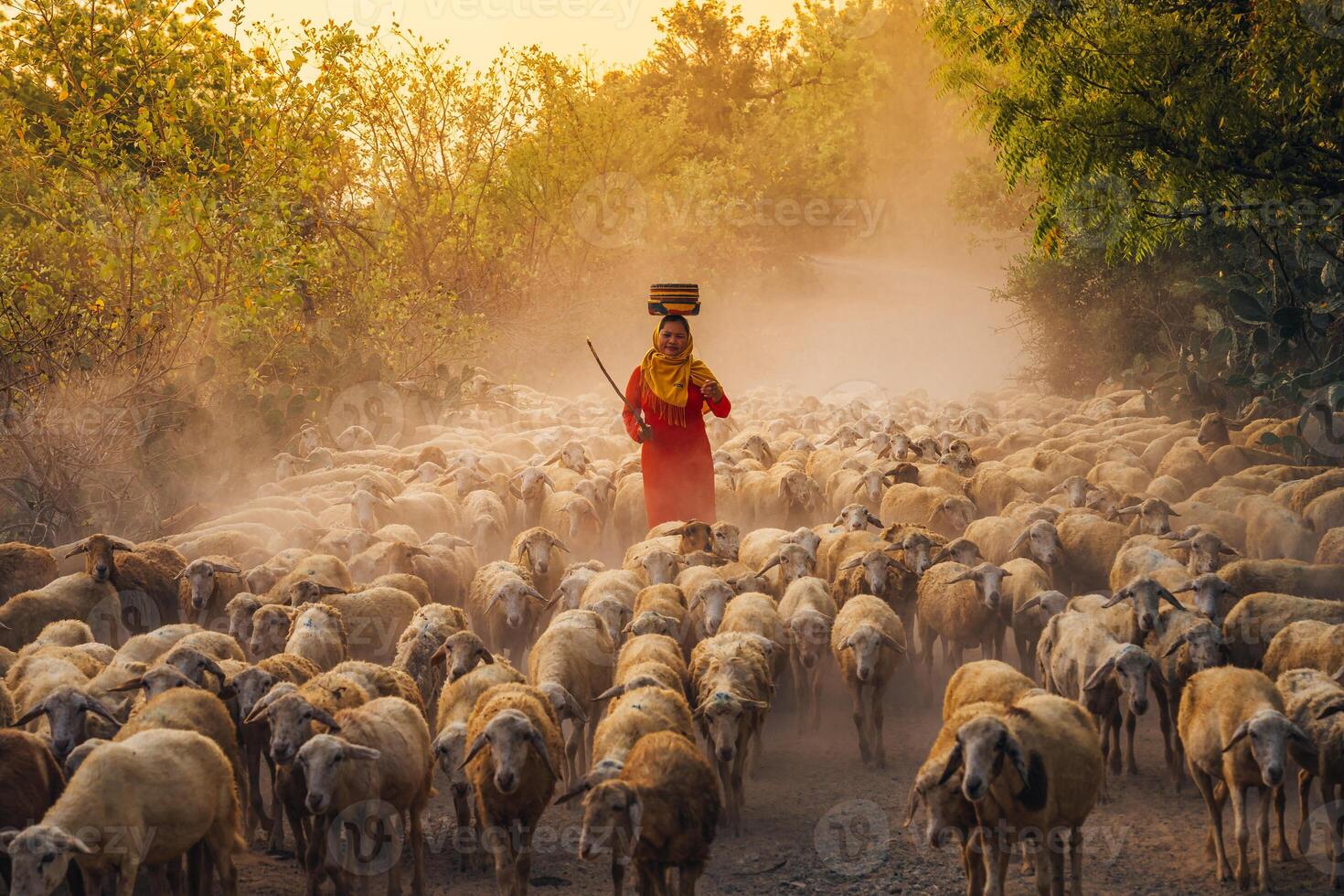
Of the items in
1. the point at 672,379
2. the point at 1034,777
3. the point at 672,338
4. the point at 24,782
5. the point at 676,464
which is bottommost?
the point at 1034,777

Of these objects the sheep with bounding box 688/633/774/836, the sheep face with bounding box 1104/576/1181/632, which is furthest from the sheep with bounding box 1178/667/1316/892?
the sheep with bounding box 688/633/774/836

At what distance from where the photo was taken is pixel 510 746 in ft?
21.9

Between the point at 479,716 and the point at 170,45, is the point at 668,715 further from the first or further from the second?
the point at 170,45

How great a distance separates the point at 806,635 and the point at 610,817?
3.97 m

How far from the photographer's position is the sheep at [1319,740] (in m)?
6.75

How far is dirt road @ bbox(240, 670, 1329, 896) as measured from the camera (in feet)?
23.3

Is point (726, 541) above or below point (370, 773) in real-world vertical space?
above

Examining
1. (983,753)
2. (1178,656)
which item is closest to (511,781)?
(983,753)

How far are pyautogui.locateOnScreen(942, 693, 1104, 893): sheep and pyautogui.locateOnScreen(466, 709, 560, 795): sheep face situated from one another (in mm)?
2277

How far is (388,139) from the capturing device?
1128 inches

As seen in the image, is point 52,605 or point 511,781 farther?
point 52,605

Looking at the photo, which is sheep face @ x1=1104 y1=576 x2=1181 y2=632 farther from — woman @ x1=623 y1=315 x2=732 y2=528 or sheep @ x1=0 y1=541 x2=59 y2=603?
sheep @ x1=0 y1=541 x2=59 y2=603

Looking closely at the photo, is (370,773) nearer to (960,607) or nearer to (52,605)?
(52,605)

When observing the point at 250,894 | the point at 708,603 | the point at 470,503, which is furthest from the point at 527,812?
the point at 470,503
